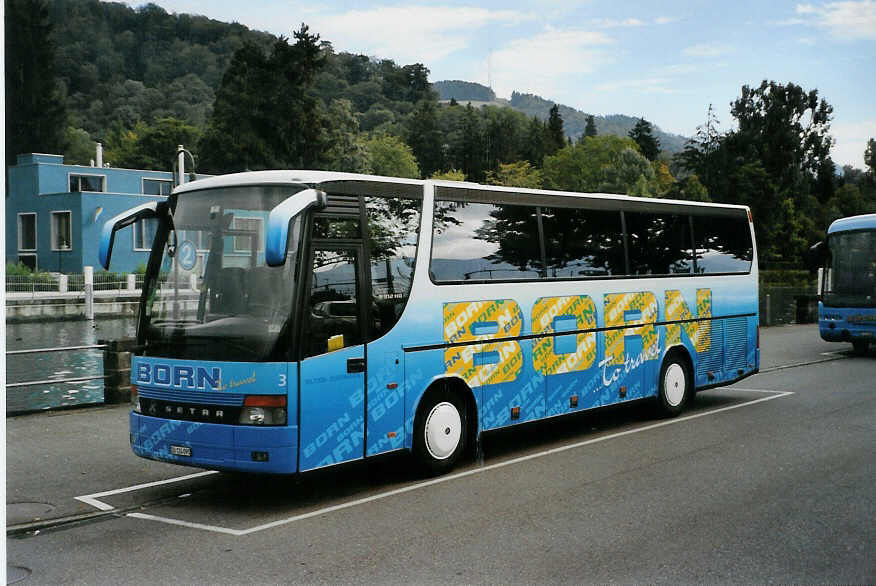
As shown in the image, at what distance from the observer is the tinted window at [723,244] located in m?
14.3

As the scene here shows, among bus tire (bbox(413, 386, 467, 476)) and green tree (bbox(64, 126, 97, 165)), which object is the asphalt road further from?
green tree (bbox(64, 126, 97, 165))

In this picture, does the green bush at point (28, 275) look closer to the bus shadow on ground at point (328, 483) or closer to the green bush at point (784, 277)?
→ the green bush at point (784, 277)

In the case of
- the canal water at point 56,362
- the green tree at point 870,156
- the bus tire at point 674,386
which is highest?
the green tree at point 870,156

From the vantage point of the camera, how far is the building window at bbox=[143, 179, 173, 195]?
6581 centimetres

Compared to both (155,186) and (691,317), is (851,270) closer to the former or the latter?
(691,317)

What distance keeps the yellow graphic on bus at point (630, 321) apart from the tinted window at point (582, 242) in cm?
41

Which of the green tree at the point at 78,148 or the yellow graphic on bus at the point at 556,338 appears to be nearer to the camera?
the yellow graphic on bus at the point at 556,338

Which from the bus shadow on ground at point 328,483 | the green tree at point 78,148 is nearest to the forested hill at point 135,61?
the green tree at point 78,148

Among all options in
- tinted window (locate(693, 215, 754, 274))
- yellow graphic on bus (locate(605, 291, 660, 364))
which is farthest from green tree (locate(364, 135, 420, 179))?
yellow graphic on bus (locate(605, 291, 660, 364))

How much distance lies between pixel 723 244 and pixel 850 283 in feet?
32.6

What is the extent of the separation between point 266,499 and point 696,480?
410 cm

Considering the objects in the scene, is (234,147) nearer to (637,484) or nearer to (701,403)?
(701,403)

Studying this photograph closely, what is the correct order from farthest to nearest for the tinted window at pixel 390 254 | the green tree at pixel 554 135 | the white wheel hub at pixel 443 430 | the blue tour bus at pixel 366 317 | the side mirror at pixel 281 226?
the green tree at pixel 554 135, the white wheel hub at pixel 443 430, the tinted window at pixel 390 254, the blue tour bus at pixel 366 317, the side mirror at pixel 281 226

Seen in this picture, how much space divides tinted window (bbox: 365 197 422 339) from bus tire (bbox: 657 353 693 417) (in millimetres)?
5248
